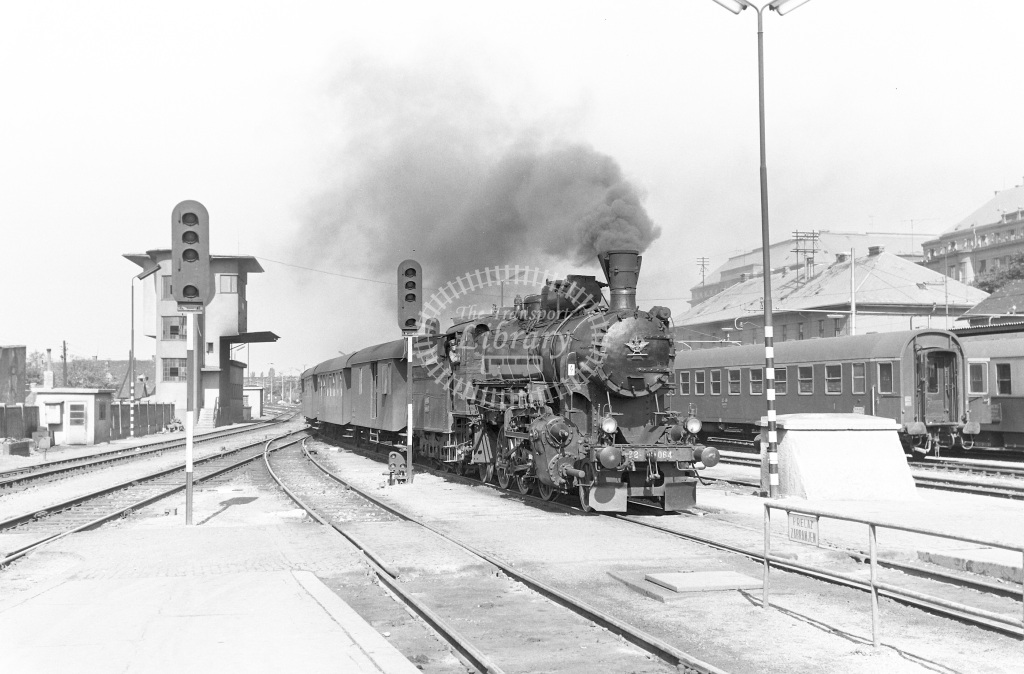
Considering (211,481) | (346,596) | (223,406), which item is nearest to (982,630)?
(346,596)

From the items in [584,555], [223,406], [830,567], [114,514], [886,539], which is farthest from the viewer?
[223,406]

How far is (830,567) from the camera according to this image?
33.3ft

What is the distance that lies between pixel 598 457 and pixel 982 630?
21.8 feet

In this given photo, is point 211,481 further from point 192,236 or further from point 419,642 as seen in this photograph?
point 419,642

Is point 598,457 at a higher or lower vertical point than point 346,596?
higher

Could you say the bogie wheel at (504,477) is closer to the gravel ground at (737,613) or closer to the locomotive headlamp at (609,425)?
the locomotive headlamp at (609,425)

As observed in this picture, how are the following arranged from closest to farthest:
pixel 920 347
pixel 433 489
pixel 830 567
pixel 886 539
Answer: pixel 830 567 < pixel 886 539 < pixel 433 489 < pixel 920 347

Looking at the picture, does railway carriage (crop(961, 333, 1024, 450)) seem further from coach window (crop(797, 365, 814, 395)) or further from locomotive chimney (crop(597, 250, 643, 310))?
locomotive chimney (crop(597, 250, 643, 310))

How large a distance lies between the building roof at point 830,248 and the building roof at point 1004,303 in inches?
1066

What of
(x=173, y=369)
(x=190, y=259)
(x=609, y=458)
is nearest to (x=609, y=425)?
(x=609, y=458)

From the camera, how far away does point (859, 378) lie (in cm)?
2434

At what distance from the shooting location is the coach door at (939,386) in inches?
941

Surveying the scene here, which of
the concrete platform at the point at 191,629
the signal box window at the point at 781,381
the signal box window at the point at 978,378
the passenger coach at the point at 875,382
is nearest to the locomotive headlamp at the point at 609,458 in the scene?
the concrete platform at the point at 191,629

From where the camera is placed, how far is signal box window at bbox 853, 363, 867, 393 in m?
24.2
